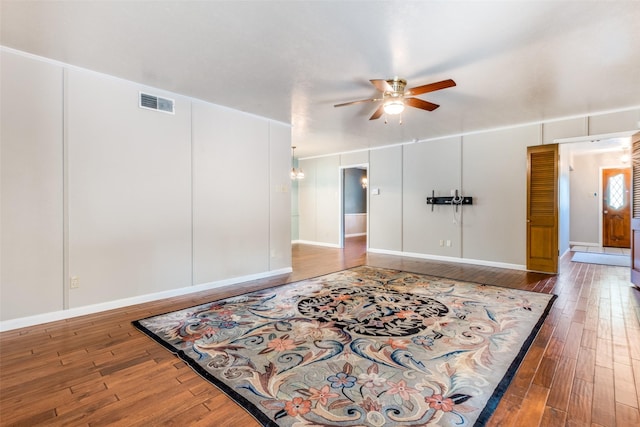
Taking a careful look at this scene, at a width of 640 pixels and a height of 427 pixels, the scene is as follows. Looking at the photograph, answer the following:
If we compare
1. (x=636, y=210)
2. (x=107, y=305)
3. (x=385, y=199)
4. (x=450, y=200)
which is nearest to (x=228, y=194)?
(x=107, y=305)

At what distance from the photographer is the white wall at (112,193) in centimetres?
299

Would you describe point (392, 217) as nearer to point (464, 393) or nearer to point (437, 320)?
point (437, 320)

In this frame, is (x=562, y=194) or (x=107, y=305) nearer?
(x=107, y=305)

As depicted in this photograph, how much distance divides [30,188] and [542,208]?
7179 millimetres

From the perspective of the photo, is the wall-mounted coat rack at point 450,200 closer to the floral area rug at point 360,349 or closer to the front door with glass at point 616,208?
the floral area rug at point 360,349

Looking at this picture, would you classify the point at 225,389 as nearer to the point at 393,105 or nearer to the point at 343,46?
the point at 343,46

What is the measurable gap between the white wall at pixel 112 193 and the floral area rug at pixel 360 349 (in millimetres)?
864

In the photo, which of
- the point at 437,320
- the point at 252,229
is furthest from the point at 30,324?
the point at 437,320

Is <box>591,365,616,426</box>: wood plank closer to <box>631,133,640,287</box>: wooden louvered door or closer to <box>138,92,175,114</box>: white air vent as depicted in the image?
<box>631,133,640,287</box>: wooden louvered door

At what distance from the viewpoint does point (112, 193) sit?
352cm

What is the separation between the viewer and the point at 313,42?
9.03 ft

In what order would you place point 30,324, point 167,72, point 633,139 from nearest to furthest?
1. point 30,324
2. point 167,72
3. point 633,139

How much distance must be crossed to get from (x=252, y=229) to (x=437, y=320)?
3.09 meters

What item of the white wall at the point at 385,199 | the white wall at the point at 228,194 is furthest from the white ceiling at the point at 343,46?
the white wall at the point at 385,199
